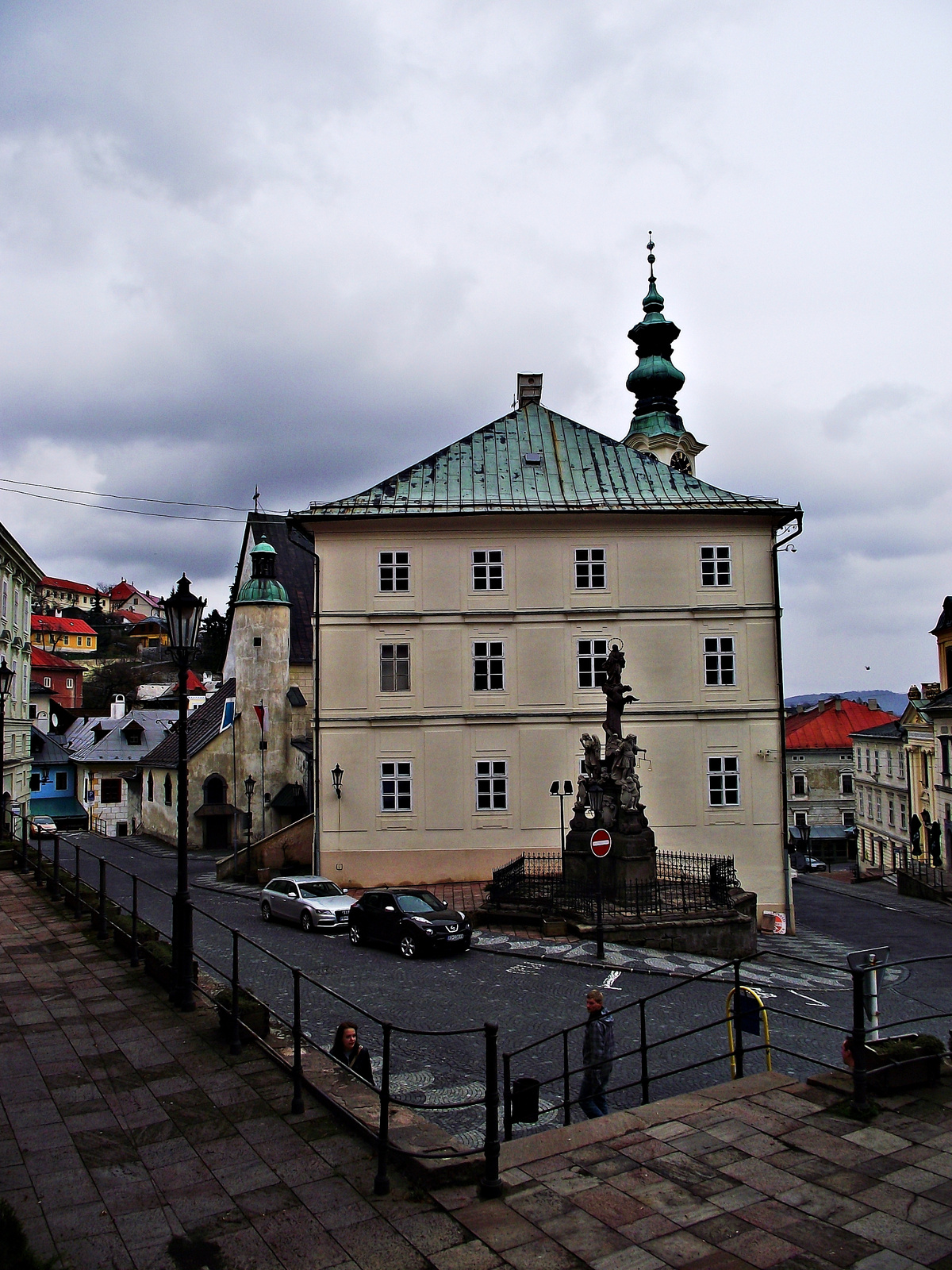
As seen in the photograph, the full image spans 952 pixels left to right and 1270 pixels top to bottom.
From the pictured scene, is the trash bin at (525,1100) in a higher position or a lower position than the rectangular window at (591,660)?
lower

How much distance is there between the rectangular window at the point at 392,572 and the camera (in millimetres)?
28297

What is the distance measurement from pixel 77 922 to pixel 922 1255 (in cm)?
1356

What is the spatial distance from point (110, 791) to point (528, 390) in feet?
124

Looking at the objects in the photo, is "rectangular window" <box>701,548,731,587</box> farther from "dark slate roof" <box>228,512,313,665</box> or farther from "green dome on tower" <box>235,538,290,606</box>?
"dark slate roof" <box>228,512,313,665</box>

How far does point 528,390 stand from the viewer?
34094 millimetres

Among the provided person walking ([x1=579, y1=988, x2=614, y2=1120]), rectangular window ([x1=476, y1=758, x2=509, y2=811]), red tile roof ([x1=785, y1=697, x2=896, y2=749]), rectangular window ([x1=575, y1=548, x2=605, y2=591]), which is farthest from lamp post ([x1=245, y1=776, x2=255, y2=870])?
red tile roof ([x1=785, y1=697, x2=896, y2=749])

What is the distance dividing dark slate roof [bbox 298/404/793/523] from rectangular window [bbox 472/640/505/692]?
4.10 meters

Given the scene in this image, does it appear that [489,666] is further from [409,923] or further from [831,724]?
[831,724]

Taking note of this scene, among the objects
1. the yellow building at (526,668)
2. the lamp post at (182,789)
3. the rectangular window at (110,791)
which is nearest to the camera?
the lamp post at (182,789)

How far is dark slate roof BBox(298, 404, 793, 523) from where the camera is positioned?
93.7 feet

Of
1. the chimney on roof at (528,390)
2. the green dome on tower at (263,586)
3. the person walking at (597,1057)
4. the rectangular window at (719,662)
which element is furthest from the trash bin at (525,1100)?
the green dome on tower at (263,586)

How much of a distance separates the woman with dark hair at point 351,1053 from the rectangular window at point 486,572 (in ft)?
67.1

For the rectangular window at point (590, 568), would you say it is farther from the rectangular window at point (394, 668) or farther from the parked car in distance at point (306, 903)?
the parked car in distance at point (306, 903)

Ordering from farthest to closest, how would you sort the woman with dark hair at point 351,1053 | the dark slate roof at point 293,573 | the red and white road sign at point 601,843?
the dark slate roof at point 293,573 < the red and white road sign at point 601,843 < the woman with dark hair at point 351,1053
